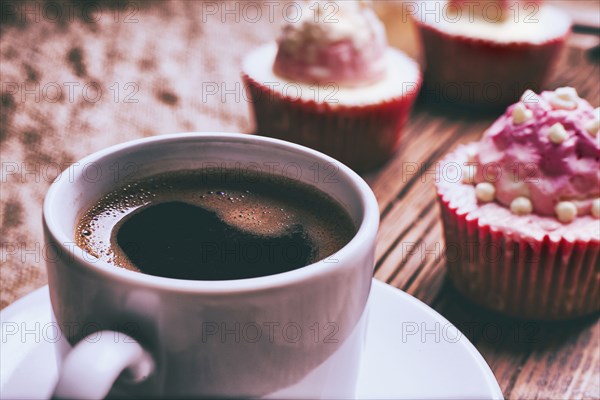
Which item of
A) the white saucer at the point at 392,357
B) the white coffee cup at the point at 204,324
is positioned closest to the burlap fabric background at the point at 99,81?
the white saucer at the point at 392,357

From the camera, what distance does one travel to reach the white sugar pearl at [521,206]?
934mm

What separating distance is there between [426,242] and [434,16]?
70cm

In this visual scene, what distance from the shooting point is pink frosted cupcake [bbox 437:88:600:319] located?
36.4 inches

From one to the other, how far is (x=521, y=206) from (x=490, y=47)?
70 centimetres

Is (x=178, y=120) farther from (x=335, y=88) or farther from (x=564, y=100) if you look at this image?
(x=564, y=100)

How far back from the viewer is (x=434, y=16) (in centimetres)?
163

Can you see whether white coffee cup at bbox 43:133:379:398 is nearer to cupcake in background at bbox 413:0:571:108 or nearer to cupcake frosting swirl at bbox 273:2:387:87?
cupcake frosting swirl at bbox 273:2:387:87

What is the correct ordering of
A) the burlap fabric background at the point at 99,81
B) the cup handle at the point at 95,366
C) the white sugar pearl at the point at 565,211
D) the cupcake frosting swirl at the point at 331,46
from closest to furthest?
the cup handle at the point at 95,366, the white sugar pearl at the point at 565,211, the burlap fabric background at the point at 99,81, the cupcake frosting swirl at the point at 331,46

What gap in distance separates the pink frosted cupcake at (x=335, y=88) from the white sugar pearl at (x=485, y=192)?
0.39 m

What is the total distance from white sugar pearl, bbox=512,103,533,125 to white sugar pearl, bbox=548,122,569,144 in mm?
42

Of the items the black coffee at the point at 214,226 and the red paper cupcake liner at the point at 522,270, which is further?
the red paper cupcake liner at the point at 522,270

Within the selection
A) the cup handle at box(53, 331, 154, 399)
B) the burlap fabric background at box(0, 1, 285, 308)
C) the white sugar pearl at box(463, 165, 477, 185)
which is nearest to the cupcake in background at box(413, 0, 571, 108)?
the burlap fabric background at box(0, 1, 285, 308)

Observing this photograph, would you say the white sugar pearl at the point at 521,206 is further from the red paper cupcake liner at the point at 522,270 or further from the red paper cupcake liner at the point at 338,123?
the red paper cupcake liner at the point at 338,123

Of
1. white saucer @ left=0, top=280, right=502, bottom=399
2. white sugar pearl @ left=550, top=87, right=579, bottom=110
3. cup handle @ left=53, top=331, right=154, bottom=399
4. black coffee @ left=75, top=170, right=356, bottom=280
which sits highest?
cup handle @ left=53, top=331, right=154, bottom=399
